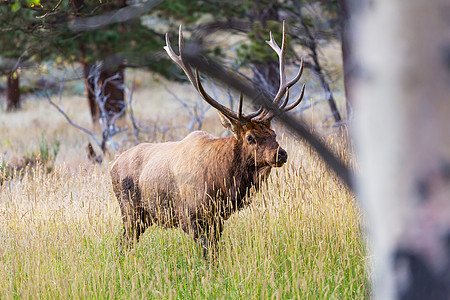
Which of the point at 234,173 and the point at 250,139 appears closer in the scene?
the point at 250,139

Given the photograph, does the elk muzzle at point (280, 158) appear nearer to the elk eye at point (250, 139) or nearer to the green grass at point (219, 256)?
the elk eye at point (250, 139)

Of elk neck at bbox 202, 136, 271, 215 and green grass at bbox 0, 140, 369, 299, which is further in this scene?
elk neck at bbox 202, 136, 271, 215

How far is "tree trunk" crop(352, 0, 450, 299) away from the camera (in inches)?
39.9

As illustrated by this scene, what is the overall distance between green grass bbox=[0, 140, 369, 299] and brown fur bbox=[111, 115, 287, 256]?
15 centimetres

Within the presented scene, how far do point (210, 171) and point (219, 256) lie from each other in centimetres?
74

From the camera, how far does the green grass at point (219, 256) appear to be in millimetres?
3729

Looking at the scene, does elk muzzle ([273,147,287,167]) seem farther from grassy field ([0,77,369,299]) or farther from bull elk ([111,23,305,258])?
grassy field ([0,77,369,299])

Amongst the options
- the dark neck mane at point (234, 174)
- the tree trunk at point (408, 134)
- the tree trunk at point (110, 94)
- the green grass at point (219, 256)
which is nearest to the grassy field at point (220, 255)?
the green grass at point (219, 256)

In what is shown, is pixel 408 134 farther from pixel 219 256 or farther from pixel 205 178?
pixel 205 178

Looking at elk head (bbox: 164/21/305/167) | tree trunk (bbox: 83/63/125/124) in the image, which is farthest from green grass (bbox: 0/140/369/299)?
tree trunk (bbox: 83/63/125/124)

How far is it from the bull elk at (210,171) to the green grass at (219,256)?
0.15 meters

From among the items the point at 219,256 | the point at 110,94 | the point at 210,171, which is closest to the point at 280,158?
the point at 210,171

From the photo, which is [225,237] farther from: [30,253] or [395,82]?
[395,82]

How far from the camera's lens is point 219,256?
13.5 feet
